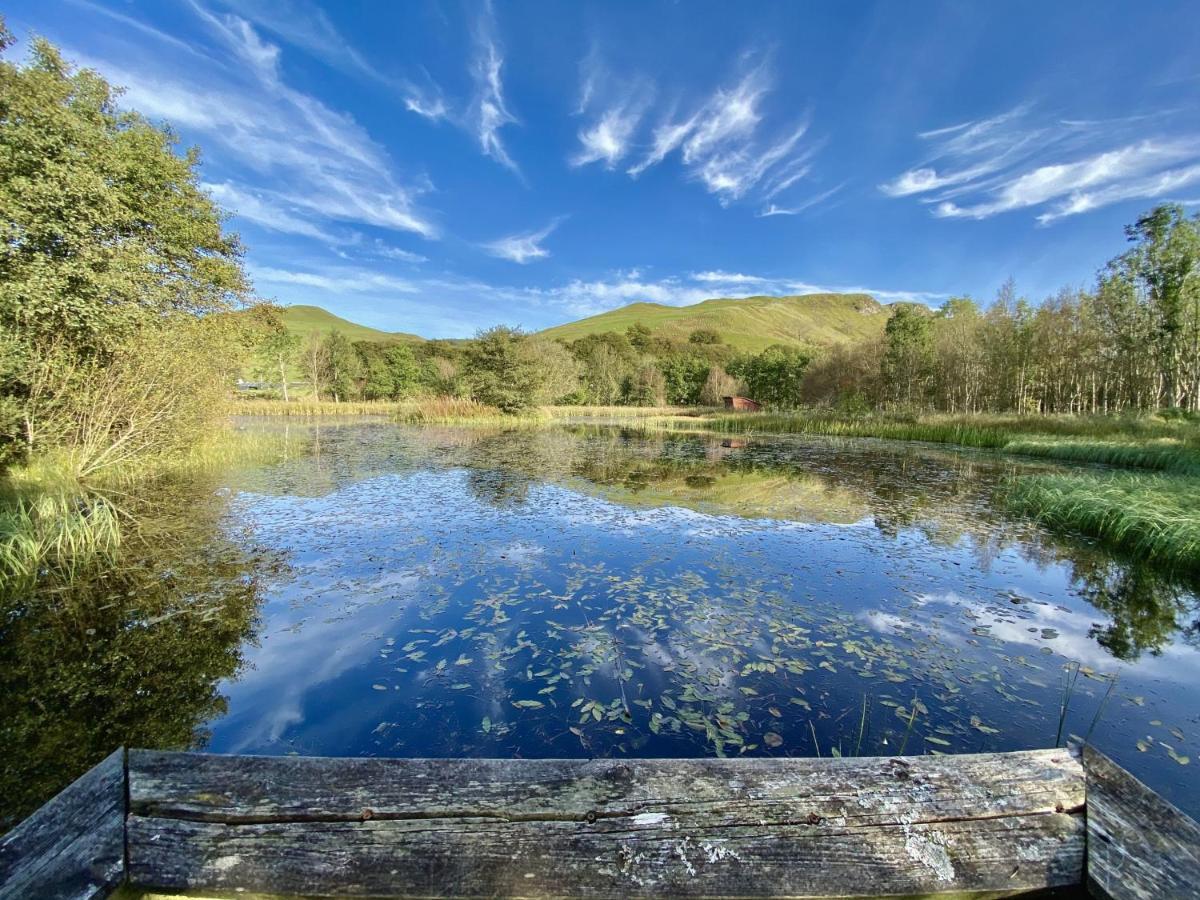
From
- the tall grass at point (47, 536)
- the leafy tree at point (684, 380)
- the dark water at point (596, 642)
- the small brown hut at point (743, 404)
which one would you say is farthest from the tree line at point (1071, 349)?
the tall grass at point (47, 536)

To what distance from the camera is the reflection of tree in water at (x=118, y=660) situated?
3125 millimetres

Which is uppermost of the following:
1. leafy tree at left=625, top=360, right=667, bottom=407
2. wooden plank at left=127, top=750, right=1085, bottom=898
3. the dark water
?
leafy tree at left=625, top=360, right=667, bottom=407

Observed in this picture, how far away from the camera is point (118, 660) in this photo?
164 inches

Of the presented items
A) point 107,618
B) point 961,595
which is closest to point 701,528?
point 961,595

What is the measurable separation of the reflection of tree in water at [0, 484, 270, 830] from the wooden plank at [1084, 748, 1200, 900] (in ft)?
13.9

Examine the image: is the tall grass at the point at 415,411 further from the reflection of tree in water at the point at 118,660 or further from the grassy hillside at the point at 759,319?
the grassy hillside at the point at 759,319

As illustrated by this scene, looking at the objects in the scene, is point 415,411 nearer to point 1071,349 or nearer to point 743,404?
point 743,404

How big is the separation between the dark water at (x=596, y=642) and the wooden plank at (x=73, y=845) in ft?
7.33

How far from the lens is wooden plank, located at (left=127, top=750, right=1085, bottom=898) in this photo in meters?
1.24

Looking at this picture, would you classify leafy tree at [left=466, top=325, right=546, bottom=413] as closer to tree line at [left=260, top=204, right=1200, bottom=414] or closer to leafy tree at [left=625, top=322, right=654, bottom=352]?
tree line at [left=260, top=204, right=1200, bottom=414]

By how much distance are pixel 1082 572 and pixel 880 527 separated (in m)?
2.63

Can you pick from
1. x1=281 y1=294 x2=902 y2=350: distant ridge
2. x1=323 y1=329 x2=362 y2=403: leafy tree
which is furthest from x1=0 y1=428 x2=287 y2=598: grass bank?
x1=281 y1=294 x2=902 y2=350: distant ridge

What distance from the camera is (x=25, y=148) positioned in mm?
8008

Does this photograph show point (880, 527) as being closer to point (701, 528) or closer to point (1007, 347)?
point (701, 528)
